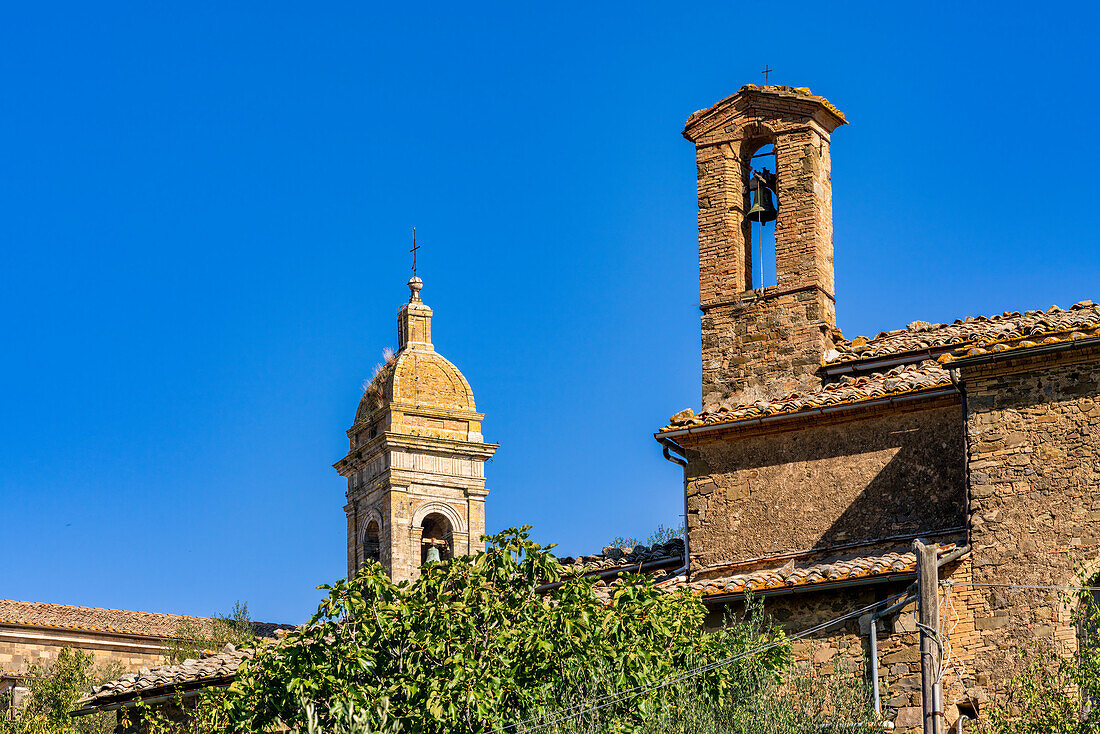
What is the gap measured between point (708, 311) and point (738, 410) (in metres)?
2.38

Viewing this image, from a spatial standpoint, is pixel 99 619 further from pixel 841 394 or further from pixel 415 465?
pixel 841 394

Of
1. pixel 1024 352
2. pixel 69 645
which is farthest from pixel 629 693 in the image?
pixel 69 645

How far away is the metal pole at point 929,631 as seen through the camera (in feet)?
40.2

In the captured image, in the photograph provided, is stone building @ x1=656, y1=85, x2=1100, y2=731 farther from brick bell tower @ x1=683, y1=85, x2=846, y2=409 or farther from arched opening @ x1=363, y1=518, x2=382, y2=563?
arched opening @ x1=363, y1=518, x2=382, y2=563

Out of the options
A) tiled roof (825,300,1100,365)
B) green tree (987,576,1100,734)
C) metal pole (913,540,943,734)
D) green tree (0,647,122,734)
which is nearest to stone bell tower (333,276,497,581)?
green tree (0,647,122,734)

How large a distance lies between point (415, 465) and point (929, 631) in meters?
18.5

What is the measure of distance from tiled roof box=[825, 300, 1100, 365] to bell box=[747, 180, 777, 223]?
2.03m

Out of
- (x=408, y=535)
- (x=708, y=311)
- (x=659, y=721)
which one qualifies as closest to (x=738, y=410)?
(x=708, y=311)

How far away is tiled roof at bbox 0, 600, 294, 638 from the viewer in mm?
29906

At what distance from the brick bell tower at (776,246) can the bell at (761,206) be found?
138 mm

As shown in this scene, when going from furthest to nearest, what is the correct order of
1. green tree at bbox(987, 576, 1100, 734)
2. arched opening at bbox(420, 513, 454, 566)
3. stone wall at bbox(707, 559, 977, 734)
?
1. arched opening at bbox(420, 513, 454, 566)
2. stone wall at bbox(707, 559, 977, 734)
3. green tree at bbox(987, 576, 1100, 734)

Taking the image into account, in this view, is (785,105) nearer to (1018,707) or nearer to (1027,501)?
(1027,501)

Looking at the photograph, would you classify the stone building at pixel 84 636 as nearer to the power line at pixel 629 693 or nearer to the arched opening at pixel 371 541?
the arched opening at pixel 371 541

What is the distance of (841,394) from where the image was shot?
17.3m
